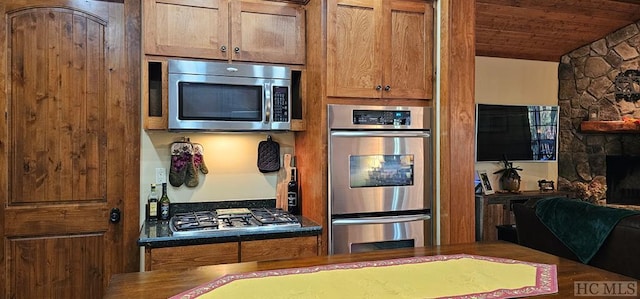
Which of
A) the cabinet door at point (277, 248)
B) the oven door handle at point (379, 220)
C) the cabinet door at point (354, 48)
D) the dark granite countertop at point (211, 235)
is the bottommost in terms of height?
the cabinet door at point (277, 248)

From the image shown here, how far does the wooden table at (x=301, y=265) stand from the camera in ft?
4.50

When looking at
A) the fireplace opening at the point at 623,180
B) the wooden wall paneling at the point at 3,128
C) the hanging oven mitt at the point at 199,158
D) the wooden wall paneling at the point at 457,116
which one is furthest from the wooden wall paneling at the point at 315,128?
the fireplace opening at the point at 623,180

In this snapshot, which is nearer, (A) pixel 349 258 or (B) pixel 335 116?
(A) pixel 349 258

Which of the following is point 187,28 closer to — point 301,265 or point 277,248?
point 277,248

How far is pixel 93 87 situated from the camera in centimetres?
278

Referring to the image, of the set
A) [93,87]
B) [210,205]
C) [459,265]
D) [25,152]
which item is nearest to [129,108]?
[93,87]

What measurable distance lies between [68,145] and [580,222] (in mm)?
3033

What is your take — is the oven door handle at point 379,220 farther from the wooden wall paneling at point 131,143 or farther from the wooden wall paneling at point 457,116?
the wooden wall paneling at point 131,143

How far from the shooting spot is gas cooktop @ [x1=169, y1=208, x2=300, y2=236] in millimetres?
2426

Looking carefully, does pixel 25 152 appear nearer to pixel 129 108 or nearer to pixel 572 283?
pixel 129 108

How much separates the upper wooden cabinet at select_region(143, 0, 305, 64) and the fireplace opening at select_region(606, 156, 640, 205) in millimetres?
4639

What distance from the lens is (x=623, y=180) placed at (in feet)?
17.7

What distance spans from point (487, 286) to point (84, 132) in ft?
8.28

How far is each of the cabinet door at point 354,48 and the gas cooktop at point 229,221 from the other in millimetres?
861
